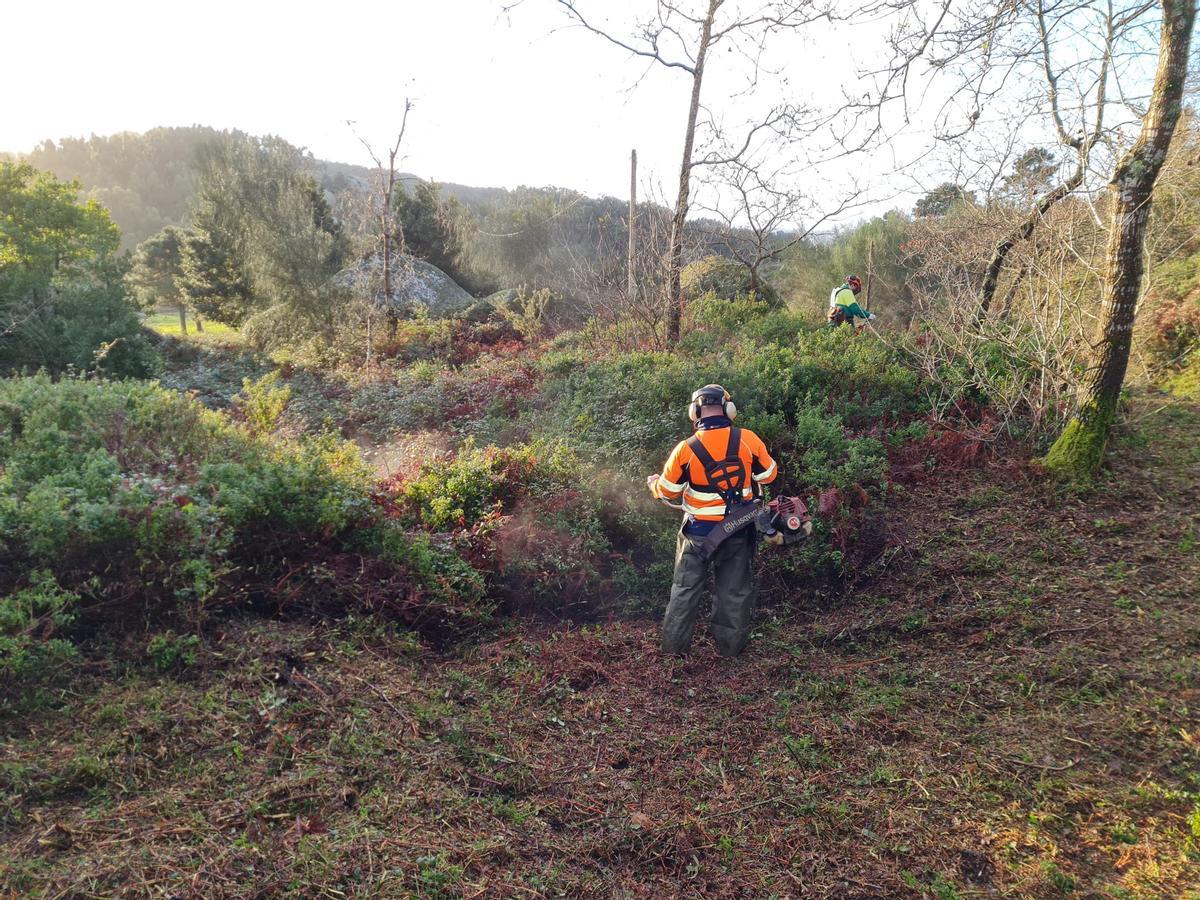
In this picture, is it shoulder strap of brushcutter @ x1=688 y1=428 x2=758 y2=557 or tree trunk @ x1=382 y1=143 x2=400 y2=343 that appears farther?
tree trunk @ x1=382 y1=143 x2=400 y2=343

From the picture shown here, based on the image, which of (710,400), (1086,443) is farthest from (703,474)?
(1086,443)

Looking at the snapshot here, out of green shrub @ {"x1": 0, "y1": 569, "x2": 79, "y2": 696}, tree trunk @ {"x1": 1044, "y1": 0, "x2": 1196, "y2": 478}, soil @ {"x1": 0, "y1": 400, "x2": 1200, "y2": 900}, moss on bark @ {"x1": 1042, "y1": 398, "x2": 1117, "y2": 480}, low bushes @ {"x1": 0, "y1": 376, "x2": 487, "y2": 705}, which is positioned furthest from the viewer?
moss on bark @ {"x1": 1042, "y1": 398, "x2": 1117, "y2": 480}

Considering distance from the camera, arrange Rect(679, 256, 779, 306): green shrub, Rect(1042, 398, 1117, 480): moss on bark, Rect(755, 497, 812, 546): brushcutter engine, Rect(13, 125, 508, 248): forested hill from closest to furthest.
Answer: Rect(755, 497, 812, 546): brushcutter engine
Rect(1042, 398, 1117, 480): moss on bark
Rect(679, 256, 779, 306): green shrub
Rect(13, 125, 508, 248): forested hill

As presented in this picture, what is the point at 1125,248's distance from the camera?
6109mm

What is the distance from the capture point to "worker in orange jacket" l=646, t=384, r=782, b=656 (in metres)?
5.22

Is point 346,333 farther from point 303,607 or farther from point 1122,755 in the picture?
point 1122,755

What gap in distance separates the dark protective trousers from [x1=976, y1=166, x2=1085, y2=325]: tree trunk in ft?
17.4

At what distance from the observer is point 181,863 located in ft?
8.96

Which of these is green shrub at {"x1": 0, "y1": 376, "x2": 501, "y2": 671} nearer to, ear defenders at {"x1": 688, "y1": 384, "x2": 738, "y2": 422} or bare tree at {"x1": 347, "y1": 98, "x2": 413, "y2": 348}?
ear defenders at {"x1": 688, "y1": 384, "x2": 738, "y2": 422}

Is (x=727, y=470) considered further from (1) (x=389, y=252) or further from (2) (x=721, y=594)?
(1) (x=389, y=252)

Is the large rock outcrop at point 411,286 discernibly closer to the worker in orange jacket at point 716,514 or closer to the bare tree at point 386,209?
the bare tree at point 386,209

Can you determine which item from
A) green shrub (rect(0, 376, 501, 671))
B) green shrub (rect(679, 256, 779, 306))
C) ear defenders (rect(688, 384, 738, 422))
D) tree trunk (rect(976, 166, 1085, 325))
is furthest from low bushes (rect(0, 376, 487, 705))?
green shrub (rect(679, 256, 779, 306))

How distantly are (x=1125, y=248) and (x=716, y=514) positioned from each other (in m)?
4.73

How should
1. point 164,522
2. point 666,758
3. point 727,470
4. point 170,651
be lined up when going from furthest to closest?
point 727,470 → point 164,522 → point 666,758 → point 170,651
